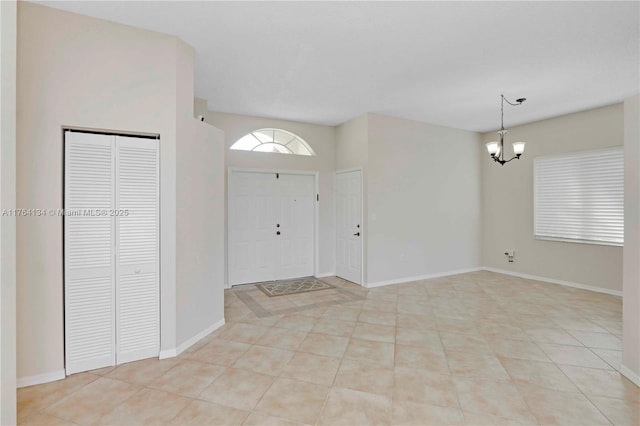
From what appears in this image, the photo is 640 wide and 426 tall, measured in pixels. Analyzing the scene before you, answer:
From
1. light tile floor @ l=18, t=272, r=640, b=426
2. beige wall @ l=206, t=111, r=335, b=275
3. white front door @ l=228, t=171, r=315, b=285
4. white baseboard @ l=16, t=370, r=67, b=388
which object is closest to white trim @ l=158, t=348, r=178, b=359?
light tile floor @ l=18, t=272, r=640, b=426

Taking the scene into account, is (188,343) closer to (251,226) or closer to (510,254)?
(251,226)

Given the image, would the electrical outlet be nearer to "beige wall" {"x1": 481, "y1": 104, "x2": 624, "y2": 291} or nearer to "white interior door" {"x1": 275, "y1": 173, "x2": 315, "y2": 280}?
"beige wall" {"x1": 481, "y1": 104, "x2": 624, "y2": 291}

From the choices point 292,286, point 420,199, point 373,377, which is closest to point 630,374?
point 373,377

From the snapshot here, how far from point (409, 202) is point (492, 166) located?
2.27 metres

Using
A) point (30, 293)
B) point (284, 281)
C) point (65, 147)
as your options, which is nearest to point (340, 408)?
point (30, 293)

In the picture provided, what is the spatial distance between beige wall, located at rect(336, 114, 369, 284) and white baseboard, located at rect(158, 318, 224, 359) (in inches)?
104

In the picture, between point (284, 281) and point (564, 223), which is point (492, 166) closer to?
point (564, 223)

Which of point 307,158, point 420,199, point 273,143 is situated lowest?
point 420,199

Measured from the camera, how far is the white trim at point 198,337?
114 inches

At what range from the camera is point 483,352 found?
114 inches

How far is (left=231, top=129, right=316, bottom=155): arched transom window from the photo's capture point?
210 inches

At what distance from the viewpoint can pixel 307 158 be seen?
579 cm

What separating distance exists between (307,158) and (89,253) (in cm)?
391

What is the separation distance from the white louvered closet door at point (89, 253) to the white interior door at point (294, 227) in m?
3.15
